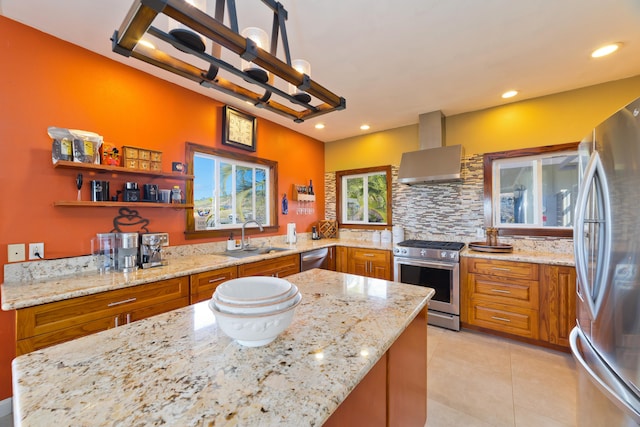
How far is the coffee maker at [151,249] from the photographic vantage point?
2.13m

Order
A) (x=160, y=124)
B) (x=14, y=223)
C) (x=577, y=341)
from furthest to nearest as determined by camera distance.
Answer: (x=160, y=124)
(x=14, y=223)
(x=577, y=341)

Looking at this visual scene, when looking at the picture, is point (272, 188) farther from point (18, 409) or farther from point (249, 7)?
point (18, 409)

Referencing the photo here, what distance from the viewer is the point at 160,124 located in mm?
→ 2479

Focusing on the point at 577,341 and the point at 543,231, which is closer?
the point at 577,341

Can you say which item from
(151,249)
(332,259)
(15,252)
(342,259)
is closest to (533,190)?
(342,259)

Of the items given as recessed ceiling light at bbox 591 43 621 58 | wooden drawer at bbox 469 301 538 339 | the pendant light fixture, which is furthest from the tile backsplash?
the pendant light fixture

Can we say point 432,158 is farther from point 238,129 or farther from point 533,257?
point 238,129

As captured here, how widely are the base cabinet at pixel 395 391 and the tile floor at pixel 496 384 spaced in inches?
23.0

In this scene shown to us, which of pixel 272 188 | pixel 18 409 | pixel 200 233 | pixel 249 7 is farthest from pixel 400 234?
pixel 18 409

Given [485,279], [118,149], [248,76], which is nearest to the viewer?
[248,76]

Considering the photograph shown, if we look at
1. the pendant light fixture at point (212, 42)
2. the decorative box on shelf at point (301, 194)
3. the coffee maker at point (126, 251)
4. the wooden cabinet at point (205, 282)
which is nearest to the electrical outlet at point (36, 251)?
the coffee maker at point (126, 251)

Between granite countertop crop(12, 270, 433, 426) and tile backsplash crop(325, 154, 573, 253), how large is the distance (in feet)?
8.88

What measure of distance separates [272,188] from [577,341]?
127 inches

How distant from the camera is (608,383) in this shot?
1084 millimetres
